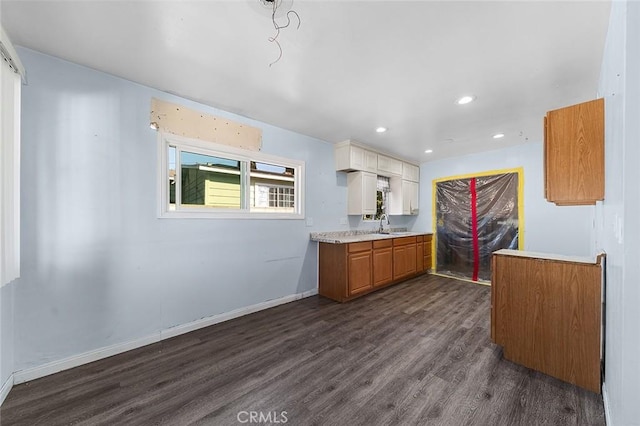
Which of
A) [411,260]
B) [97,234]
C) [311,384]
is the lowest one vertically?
[311,384]

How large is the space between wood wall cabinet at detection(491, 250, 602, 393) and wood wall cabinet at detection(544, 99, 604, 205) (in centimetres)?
51

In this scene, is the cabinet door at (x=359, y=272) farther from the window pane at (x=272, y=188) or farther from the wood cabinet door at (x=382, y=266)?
the window pane at (x=272, y=188)

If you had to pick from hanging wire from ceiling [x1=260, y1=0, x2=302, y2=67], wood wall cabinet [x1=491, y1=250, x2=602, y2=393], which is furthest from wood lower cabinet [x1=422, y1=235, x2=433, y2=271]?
hanging wire from ceiling [x1=260, y1=0, x2=302, y2=67]

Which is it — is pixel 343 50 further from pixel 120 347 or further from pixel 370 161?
pixel 120 347

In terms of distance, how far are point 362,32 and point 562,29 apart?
1248 mm

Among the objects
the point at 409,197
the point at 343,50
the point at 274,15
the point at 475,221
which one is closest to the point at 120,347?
the point at 274,15

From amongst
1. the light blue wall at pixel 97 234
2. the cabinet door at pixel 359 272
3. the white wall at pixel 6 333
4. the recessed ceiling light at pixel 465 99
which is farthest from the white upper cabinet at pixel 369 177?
the white wall at pixel 6 333

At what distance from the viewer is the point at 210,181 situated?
112 inches

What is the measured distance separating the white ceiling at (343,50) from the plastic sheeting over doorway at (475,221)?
1.81 metres

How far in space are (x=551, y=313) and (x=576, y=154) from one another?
45.7 inches

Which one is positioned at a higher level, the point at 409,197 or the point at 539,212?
the point at 409,197

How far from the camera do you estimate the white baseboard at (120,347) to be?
181cm

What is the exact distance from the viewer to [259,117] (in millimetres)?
3000

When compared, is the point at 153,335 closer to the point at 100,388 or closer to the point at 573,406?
the point at 100,388
